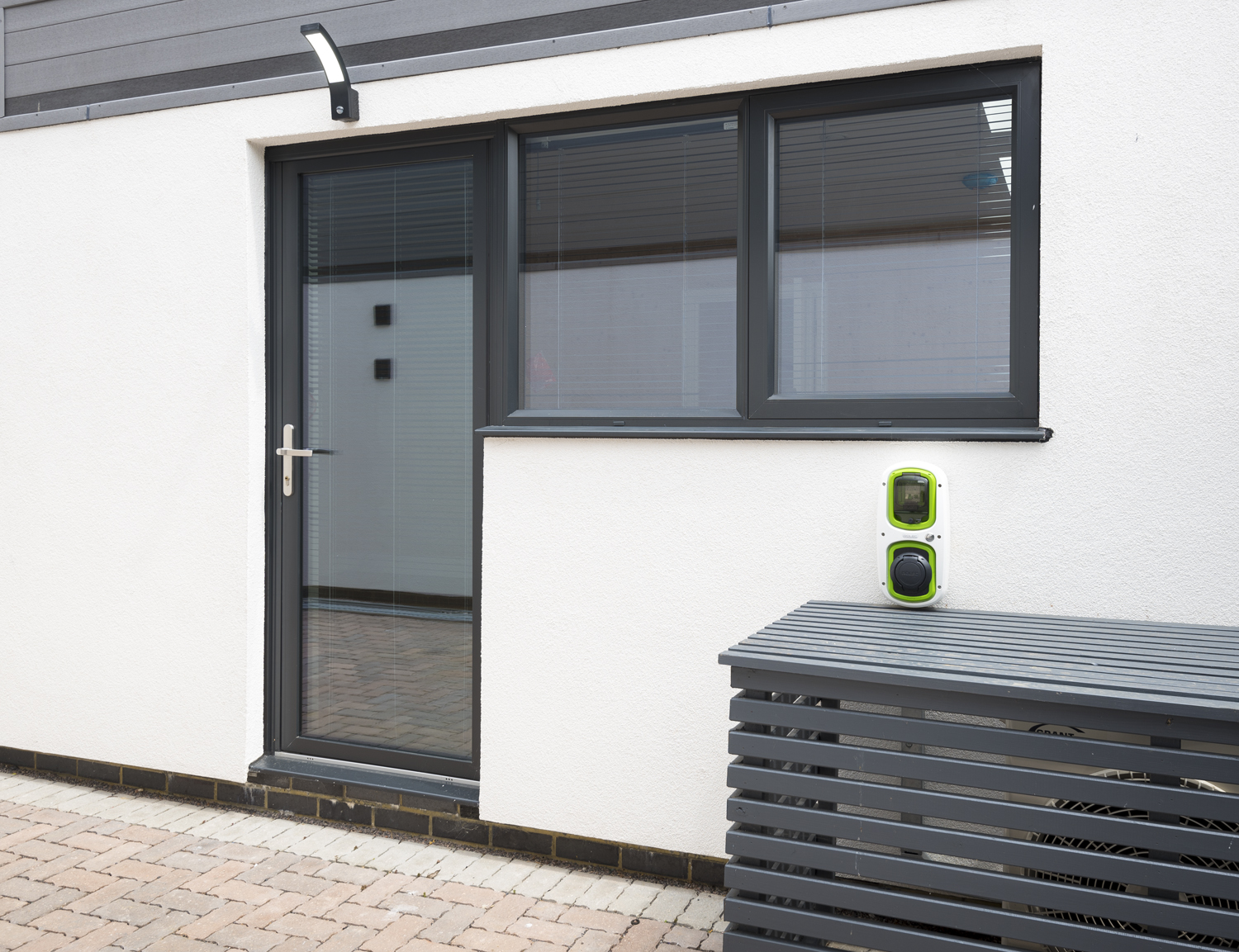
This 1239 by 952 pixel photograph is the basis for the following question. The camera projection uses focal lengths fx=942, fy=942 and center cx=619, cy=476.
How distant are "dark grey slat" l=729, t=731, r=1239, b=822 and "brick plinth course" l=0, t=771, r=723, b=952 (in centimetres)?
96

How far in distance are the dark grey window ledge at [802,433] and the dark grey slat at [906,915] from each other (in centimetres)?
133

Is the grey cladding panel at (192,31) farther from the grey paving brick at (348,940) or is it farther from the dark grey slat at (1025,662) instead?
the grey paving brick at (348,940)

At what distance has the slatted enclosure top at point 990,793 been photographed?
186 cm

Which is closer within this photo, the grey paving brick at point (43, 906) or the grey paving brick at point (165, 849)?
the grey paving brick at point (43, 906)

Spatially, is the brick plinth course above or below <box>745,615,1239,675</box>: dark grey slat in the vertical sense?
below

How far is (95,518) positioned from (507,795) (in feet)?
7.31

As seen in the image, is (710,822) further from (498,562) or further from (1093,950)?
(1093,950)

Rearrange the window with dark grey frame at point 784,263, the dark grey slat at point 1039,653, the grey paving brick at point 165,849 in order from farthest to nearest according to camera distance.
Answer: the grey paving brick at point 165,849 → the window with dark grey frame at point 784,263 → the dark grey slat at point 1039,653

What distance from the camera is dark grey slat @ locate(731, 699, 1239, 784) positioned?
186 cm

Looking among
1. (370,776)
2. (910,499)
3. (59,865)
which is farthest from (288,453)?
(910,499)

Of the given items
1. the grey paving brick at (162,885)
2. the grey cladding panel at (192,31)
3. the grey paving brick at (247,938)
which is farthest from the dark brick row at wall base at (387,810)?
the grey cladding panel at (192,31)

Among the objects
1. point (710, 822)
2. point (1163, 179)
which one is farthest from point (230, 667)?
point (1163, 179)

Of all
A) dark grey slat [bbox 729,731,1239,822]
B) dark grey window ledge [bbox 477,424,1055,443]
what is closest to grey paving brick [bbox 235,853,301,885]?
dark grey window ledge [bbox 477,424,1055,443]

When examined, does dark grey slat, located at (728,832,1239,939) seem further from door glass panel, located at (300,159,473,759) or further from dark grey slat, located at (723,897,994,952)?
door glass panel, located at (300,159,473,759)
